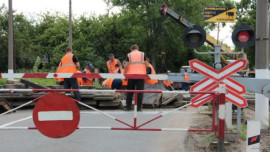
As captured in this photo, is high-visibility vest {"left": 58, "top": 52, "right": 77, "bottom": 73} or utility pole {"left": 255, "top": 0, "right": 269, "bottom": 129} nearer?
utility pole {"left": 255, "top": 0, "right": 269, "bottom": 129}

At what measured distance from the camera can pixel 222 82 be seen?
6520 mm

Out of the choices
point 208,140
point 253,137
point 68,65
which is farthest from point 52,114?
point 68,65

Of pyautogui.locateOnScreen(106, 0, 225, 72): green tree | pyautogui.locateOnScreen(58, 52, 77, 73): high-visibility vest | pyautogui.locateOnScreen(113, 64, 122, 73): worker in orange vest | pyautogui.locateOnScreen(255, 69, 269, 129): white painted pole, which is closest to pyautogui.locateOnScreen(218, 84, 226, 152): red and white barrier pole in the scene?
pyautogui.locateOnScreen(255, 69, 269, 129): white painted pole

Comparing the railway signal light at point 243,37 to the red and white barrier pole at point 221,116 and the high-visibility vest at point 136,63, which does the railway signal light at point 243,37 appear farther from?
the high-visibility vest at point 136,63

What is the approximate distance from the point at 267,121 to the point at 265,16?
2.15 m

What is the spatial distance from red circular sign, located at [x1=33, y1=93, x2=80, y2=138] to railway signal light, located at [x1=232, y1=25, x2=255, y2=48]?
11.1 ft

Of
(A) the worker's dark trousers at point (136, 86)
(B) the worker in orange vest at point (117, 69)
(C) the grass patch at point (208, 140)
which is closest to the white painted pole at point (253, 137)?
(C) the grass patch at point (208, 140)

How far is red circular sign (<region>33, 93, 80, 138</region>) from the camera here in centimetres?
569

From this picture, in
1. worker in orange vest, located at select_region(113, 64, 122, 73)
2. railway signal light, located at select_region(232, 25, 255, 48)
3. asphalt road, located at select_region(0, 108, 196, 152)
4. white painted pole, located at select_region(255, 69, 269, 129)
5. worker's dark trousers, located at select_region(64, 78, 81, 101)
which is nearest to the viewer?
asphalt road, located at select_region(0, 108, 196, 152)

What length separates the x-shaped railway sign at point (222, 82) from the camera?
6.20 metres

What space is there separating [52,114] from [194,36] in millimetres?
3209

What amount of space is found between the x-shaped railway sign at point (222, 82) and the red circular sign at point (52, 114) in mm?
2005

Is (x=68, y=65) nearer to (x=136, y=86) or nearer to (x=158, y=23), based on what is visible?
(x=136, y=86)

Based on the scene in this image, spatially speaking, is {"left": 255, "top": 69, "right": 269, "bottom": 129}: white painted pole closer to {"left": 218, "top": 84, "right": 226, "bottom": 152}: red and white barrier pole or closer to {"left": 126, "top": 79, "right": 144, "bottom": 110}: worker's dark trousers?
{"left": 218, "top": 84, "right": 226, "bottom": 152}: red and white barrier pole
